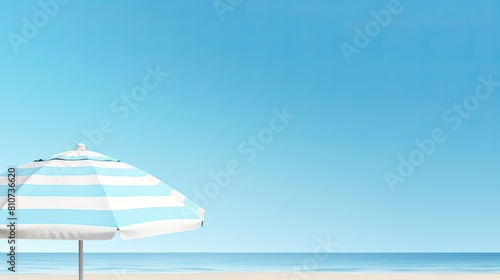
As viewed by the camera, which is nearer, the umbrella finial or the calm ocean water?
the umbrella finial

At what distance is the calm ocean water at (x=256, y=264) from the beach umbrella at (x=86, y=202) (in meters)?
14.0

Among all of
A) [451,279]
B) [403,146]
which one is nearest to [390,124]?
[403,146]

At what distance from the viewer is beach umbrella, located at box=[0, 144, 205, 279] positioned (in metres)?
3.12

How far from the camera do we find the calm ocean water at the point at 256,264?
1820cm

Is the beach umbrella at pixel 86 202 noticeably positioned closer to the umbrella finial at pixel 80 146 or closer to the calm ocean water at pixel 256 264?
the umbrella finial at pixel 80 146

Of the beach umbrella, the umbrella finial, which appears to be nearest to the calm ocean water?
the umbrella finial

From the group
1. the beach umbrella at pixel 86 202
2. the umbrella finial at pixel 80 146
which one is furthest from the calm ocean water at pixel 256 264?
the beach umbrella at pixel 86 202

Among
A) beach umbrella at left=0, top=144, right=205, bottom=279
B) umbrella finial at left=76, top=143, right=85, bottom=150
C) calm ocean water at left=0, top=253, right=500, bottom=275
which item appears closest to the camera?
beach umbrella at left=0, top=144, right=205, bottom=279

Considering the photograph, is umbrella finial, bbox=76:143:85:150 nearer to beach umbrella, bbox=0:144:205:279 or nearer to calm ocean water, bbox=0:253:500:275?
beach umbrella, bbox=0:144:205:279

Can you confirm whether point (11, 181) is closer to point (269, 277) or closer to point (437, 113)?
point (269, 277)

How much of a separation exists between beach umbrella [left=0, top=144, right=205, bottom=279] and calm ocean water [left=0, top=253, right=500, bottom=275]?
551 inches

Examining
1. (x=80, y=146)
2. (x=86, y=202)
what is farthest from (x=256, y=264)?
(x=86, y=202)

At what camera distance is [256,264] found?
21.3 m

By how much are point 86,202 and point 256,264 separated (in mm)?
18395
